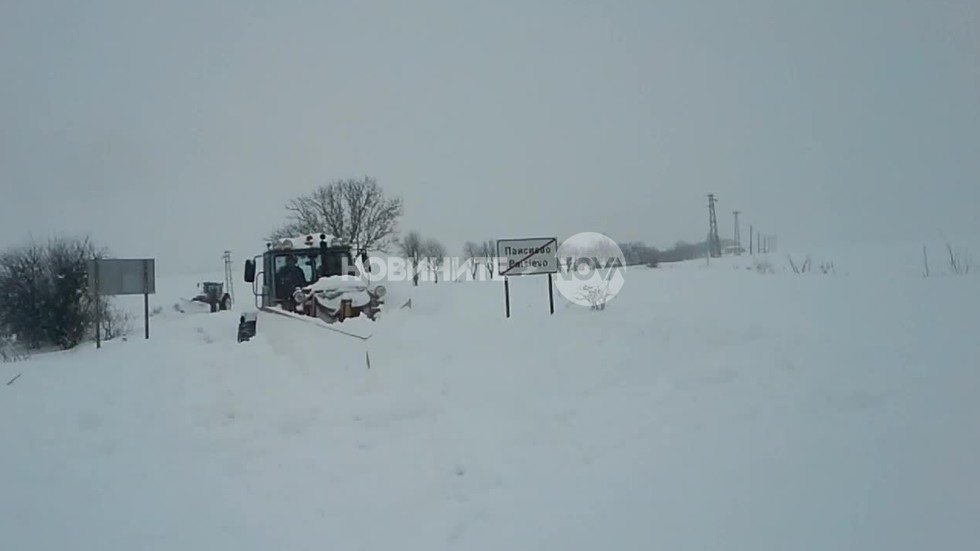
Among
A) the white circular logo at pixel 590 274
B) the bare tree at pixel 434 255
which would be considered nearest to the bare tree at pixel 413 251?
the bare tree at pixel 434 255

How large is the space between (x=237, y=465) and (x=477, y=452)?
2123 millimetres

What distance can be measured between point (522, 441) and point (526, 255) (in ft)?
28.0

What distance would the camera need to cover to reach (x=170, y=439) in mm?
6457

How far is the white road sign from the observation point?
14.4 m

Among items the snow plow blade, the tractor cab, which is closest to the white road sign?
the tractor cab

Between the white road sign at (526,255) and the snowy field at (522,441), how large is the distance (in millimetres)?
4307

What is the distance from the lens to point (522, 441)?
615 cm

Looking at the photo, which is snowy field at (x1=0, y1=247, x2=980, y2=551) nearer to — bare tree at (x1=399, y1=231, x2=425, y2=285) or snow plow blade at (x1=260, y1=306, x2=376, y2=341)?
snow plow blade at (x1=260, y1=306, x2=376, y2=341)

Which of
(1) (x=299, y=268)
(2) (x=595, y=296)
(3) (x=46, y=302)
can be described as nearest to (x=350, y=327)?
(1) (x=299, y=268)

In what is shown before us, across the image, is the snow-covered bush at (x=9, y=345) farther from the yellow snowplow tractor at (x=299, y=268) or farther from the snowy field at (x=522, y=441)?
the snowy field at (x=522, y=441)

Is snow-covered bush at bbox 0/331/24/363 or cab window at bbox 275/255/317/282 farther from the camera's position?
snow-covered bush at bbox 0/331/24/363

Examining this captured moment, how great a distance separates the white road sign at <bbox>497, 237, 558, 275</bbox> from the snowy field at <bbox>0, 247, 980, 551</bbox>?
4.31 m

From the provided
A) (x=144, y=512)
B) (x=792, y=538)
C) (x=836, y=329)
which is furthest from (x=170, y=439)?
(x=836, y=329)

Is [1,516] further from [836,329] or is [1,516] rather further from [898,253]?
[898,253]
